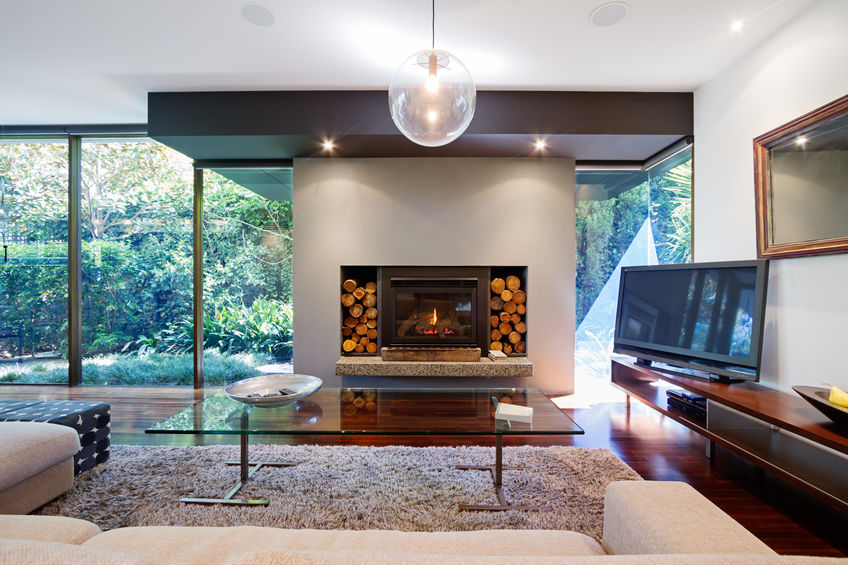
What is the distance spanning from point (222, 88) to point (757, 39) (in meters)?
3.77

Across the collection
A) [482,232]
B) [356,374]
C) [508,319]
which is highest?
[482,232]

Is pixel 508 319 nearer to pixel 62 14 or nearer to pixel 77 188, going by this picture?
pixel 62 14

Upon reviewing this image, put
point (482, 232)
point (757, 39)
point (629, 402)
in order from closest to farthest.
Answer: point (757, 39), point (629, 402), point (482, 232)

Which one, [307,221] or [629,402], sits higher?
[307,221]

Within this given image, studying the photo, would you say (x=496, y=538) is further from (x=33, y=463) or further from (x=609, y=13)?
(x=609, y=13)

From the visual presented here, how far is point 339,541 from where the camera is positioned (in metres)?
0.94

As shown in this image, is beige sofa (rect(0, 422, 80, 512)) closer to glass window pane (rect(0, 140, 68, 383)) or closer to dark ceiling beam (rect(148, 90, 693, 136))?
dark ceiling beam (rect(148, 90, 693, 136))

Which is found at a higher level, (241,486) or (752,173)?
(752,173)

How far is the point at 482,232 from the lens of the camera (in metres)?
3.76

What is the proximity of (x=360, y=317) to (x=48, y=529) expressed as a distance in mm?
2974

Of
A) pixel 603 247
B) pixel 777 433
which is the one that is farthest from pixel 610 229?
pixel 777 433

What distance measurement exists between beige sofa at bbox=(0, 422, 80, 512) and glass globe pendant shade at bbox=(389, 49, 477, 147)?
6.90 feet

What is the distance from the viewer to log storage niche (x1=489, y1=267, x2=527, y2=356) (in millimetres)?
3869

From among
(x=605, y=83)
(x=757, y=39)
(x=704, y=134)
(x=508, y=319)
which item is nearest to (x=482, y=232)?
(x=508, y=319)
